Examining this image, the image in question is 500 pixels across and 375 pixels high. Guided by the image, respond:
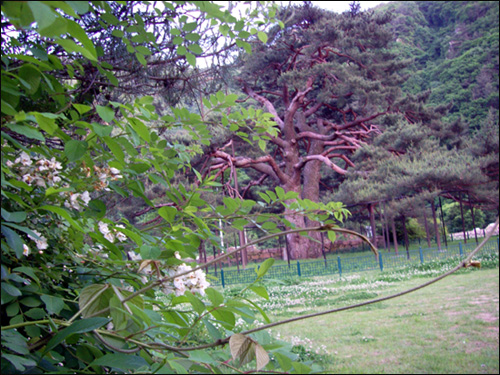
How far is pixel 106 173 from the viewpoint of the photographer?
737 mm

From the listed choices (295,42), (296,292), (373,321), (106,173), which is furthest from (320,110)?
(106,173)

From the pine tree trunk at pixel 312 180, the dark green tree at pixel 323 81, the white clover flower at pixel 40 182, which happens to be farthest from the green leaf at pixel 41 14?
the pine tree trunk at pixel 312 180

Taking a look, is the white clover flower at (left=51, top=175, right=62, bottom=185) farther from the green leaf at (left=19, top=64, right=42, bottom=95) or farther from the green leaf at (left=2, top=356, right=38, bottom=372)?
the green leaf at (left=2, top=356, right=38, bottom=372)

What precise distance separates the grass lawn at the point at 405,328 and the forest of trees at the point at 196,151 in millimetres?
1536

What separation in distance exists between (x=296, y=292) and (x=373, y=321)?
1.87m

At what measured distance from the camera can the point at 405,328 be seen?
14.9 feet

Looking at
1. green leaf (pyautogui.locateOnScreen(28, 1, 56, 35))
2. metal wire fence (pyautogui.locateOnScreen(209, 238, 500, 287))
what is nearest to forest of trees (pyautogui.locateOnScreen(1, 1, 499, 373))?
green leaf (pyautogui.locateOnScreen(28, 1, 56, 35))

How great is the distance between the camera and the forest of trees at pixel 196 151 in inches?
19.2

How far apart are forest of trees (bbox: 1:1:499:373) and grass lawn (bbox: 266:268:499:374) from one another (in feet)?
5.04

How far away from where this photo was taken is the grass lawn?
3391 mm

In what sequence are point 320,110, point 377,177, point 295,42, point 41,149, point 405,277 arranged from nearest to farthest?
point 41,149
point 405,277
point 377,177
point 295,42
point 320,110

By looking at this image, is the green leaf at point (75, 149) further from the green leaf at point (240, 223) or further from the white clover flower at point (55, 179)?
the green leaf at point (240, 223)

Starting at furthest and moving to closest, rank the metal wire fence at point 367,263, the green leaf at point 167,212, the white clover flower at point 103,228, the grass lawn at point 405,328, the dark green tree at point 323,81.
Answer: the dark green tree at point 323,81
the metal wire fence at point 367,263
the grass lawn at point 405,328
the white clover flower at point 103,228
the green leaf at point 167,212

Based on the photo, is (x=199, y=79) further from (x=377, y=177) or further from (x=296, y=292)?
(x=377, y=177)
